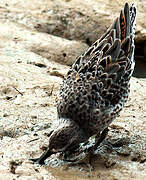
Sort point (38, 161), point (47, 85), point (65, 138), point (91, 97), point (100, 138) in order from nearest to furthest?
point (65, 138), point (38, 161), point (91, 97), point (100, 138), point (47, 85)

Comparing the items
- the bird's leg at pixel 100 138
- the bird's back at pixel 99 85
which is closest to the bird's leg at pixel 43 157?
the bird's back at pixel 99 85

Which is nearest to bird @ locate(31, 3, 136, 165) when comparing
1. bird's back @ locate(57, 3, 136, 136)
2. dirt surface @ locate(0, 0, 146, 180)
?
bird's back @ locate(57, 3, 136, 136)

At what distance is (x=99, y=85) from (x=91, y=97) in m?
0.21

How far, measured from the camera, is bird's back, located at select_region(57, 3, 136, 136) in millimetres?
6742

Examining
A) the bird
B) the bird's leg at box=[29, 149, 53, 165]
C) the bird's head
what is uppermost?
the bird

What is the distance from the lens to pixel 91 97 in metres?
6.76

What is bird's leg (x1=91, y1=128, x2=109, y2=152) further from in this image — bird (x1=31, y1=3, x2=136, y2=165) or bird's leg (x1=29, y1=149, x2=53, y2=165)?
bird's leg (x1=29, y1=149, x2=53, y2=165)

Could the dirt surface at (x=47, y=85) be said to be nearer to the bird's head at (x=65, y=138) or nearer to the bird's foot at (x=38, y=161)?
the bird's foot at (x=38, y=161)

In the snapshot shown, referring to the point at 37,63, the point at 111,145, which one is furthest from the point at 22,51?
the point at 111,145

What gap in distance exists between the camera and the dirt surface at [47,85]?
659 cm

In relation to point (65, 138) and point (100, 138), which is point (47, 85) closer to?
point (100, 138)

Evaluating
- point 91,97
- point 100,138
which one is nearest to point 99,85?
point 91,97

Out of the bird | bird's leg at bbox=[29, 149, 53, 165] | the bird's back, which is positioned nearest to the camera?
bird's leg at bbox=[29, 149, 53, 165]

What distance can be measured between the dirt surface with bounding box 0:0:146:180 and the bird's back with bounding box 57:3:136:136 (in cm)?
58
